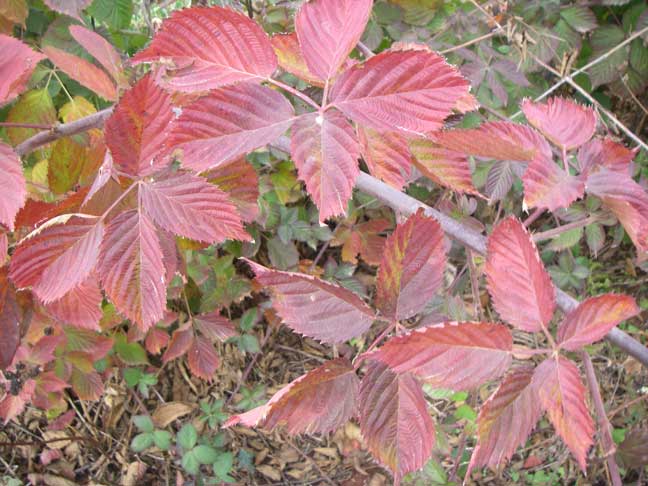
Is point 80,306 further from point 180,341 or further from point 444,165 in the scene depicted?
point 180,341

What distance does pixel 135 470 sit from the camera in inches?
66.4

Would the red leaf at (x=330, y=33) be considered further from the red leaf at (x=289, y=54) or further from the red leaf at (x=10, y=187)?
the red leaf at (x=10, y=187)

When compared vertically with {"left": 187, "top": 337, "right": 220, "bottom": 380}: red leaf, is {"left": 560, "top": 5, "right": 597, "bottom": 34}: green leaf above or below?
above

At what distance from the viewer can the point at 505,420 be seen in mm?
456

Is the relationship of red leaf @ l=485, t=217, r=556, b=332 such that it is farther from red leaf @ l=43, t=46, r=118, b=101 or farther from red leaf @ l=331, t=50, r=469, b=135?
red leaf @ l=43, t=46, r=118, b=101

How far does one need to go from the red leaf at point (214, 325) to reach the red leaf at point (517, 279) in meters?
0.94

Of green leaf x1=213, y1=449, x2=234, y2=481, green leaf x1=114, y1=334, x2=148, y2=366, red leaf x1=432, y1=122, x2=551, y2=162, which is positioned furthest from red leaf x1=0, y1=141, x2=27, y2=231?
green leaf x1=213, y1=449, x2=234, y2=481

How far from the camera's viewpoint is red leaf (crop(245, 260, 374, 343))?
494 mm

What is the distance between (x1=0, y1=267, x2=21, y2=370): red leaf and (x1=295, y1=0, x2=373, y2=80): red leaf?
0.37m

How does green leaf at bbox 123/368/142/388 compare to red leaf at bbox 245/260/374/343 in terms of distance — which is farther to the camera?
green leaf at bbox 123/368/142/388

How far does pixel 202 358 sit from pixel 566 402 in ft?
3.50

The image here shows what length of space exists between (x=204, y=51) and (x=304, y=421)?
31cm

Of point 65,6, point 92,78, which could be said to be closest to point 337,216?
point 92,78

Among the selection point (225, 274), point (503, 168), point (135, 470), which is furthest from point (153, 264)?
point (135, 470)
